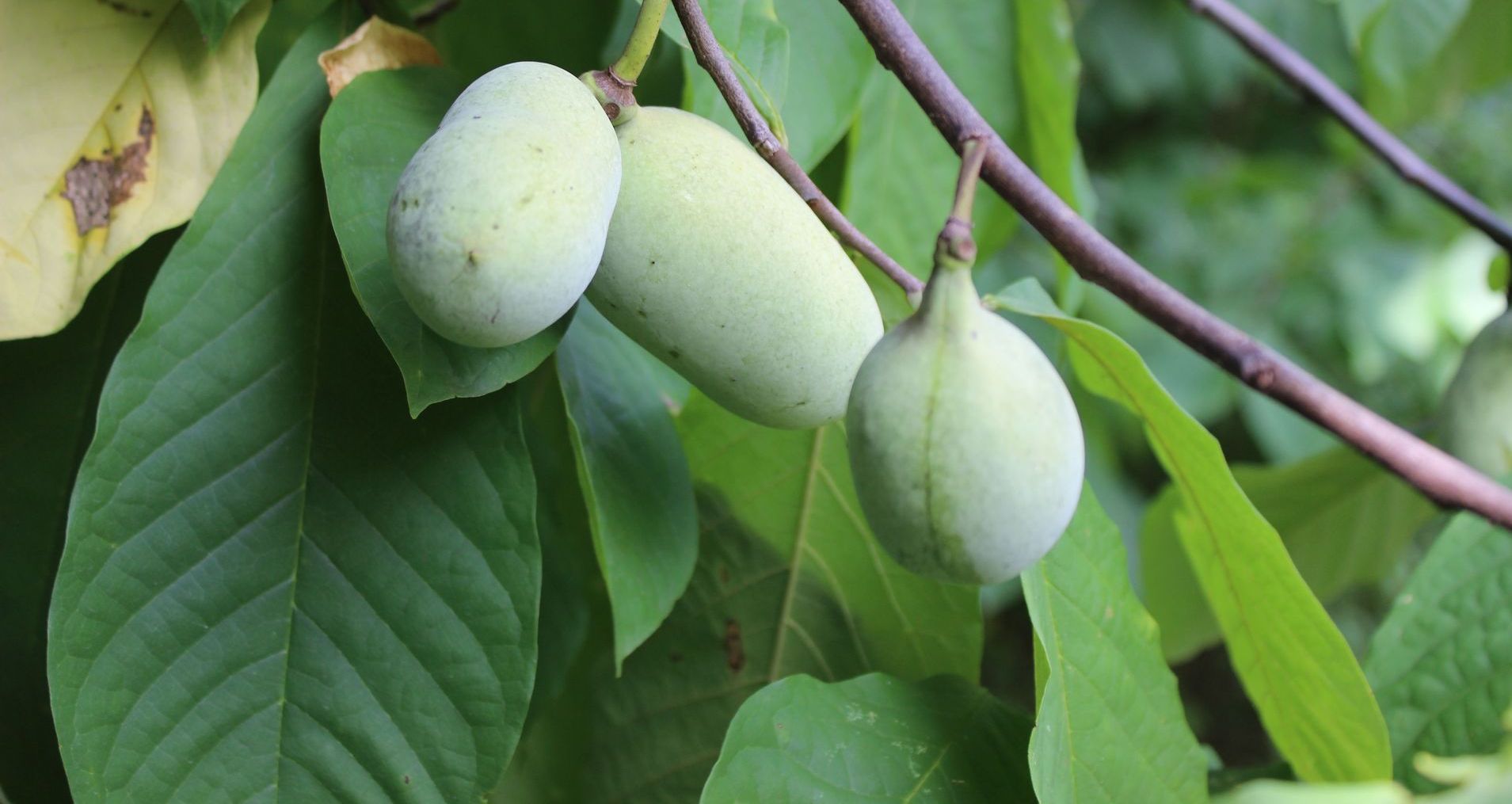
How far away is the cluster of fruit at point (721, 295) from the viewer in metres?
0.43

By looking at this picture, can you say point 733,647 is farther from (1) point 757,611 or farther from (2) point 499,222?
(2) point 499,222

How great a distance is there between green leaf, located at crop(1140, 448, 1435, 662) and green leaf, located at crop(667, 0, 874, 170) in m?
0.50

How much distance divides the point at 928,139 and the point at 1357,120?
41cm

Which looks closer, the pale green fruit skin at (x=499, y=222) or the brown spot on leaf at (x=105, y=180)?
the pale green fruit skin at (x=499, y=222)

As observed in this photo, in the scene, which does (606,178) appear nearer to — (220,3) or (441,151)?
(441,151)

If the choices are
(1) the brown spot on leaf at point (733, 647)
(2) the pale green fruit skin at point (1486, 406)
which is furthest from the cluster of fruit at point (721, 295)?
(2) the pale green fruit skin at point (1486, 406)

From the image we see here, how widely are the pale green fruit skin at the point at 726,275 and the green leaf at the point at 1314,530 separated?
0.63 metres

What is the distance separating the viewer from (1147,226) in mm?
3166

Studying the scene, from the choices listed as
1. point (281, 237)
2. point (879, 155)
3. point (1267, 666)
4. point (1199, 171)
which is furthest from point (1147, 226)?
point (281, 237)

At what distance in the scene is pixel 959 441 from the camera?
1.39 feet

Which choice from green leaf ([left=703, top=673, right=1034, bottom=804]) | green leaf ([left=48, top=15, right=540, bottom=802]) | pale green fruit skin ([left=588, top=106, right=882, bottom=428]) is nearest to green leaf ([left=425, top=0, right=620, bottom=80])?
green leaf ([left=48, top=15, right=540, bottom=802])

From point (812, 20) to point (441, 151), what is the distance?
1.43 feet

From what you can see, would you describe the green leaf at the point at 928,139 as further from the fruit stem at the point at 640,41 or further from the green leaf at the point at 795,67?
the fruit stem at the point at 640,41

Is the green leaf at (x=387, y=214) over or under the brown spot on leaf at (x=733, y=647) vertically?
over
